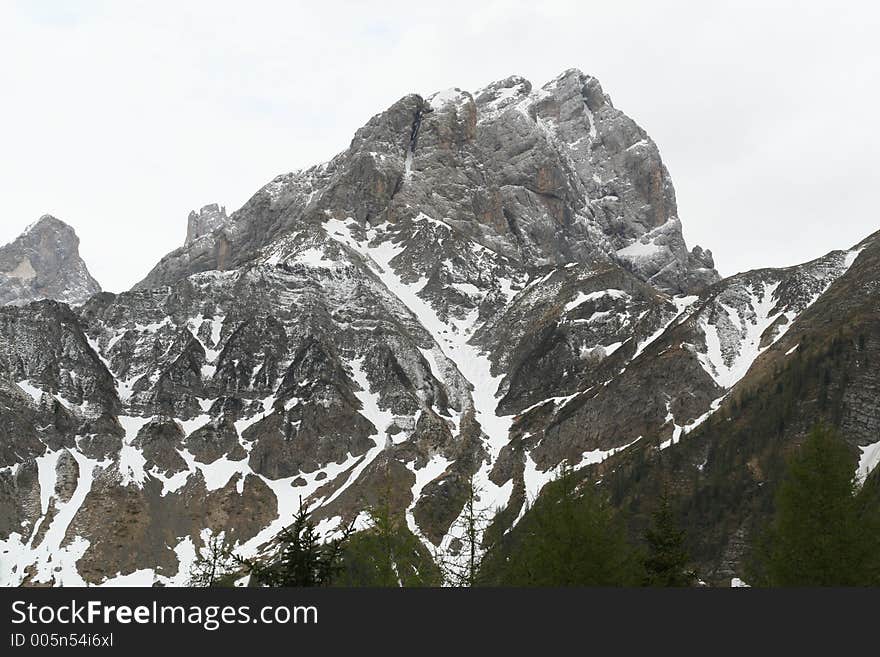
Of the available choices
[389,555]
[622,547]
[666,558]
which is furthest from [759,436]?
[389,555]

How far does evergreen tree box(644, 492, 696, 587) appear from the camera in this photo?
42.7m

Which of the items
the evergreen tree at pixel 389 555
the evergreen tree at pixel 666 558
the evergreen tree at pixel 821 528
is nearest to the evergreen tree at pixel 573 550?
the evergreen tree at pixel 666 558

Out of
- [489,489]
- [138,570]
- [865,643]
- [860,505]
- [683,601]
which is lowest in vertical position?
[865,643]

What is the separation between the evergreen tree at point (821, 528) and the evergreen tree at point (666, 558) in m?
5.15

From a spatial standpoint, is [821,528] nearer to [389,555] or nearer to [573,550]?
[573,550]

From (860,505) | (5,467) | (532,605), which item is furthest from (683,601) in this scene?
(5,467)

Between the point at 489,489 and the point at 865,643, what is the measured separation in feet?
516

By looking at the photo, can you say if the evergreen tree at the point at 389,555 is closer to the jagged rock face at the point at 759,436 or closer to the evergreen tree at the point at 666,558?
the evergreen tree at the point at 666,558

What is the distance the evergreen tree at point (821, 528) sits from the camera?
3478 cm

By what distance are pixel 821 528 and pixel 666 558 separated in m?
9.41

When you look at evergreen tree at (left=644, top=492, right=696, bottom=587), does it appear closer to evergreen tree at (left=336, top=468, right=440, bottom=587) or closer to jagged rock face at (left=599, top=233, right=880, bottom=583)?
evergreen tree at (left=336, top=468, right=440, bottom=587)

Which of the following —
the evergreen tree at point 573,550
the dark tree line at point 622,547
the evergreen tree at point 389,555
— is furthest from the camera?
the evergreen tree at point 389,555

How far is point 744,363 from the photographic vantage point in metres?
186

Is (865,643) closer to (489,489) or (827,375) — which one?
(827,375)
